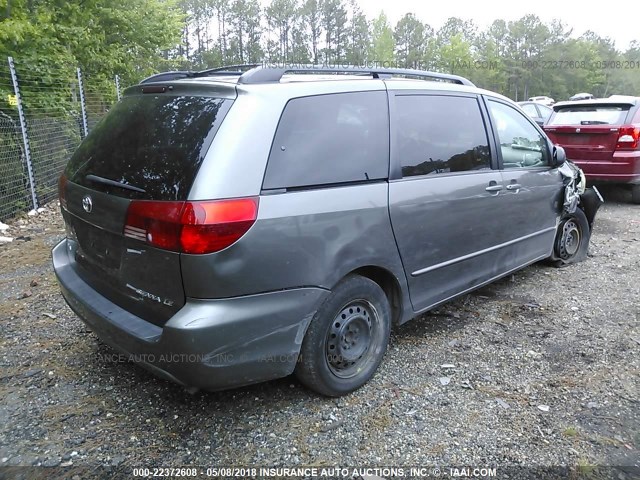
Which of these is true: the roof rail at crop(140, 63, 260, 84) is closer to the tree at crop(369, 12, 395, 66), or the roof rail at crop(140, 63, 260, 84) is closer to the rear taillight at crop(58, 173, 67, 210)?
the rear taillight at crop(58, 173, 67, 210)

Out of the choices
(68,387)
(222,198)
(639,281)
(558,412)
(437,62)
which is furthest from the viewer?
(437,62)

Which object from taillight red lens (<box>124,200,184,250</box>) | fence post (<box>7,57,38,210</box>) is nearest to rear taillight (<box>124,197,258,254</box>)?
taillight red lens (<box>124,200,184,250</box>)

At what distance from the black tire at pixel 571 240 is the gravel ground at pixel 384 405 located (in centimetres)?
112

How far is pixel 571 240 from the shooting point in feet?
16.6

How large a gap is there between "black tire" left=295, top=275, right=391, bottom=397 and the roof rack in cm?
115

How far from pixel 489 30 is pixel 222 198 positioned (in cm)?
7918

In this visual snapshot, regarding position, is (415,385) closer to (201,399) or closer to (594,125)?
(201,399)

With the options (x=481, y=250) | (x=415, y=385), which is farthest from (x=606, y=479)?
(x=481, y=250)

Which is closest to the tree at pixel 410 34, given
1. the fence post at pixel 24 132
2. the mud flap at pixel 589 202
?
the fence post at pixel 24 132

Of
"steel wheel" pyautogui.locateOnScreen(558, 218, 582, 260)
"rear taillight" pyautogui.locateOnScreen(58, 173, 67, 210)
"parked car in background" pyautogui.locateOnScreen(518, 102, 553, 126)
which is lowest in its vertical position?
"steel wheel" pyautogui.locateOnScreen(558, 218, 582, 260)

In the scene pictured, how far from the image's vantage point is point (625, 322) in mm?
3727

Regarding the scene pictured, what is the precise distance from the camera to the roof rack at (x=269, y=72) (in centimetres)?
242

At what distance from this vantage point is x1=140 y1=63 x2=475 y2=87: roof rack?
2422 millimetres

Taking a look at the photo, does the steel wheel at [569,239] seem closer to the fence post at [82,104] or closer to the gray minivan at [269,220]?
the gray minivan at [269,220]
